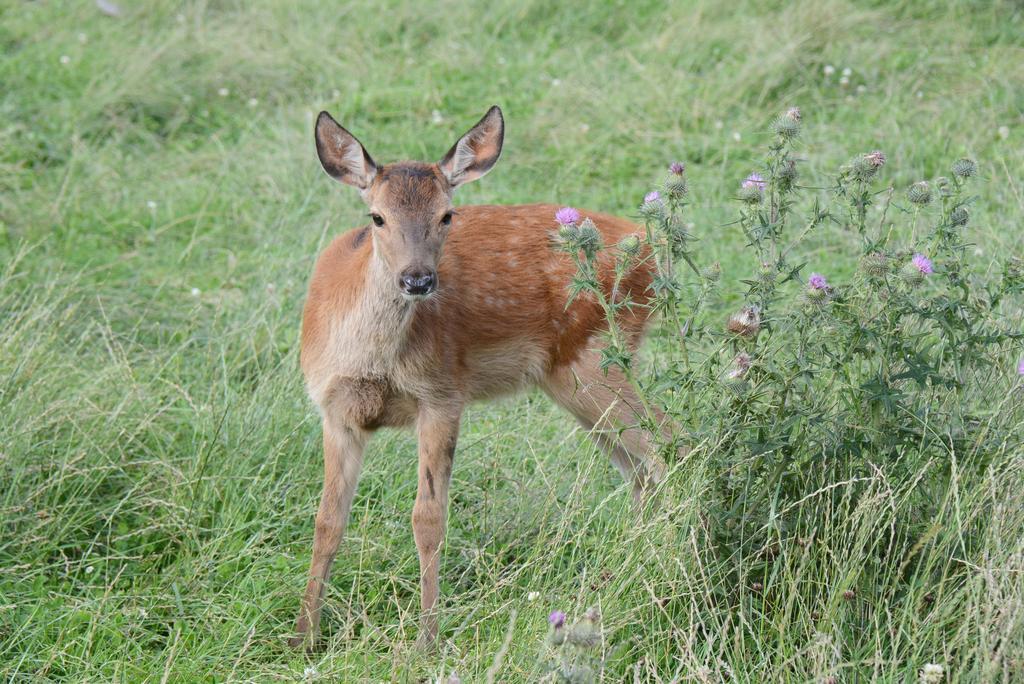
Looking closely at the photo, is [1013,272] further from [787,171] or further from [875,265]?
[787,171]

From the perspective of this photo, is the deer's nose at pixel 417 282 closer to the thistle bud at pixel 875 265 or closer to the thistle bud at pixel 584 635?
the thistle bud at pixel 875 265

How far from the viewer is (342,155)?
4.53 metres

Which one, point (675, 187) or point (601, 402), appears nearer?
point (675, 187)

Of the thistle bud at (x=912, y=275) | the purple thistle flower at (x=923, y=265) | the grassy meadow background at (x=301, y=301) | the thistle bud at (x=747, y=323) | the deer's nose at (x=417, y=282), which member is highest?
the purple thistle flower at (x=923, y=265)

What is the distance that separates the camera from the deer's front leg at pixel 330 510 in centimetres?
426

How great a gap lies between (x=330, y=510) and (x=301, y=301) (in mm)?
1843

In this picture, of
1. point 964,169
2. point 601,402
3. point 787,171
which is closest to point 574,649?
point 787,171

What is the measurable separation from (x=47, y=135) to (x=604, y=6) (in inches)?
157

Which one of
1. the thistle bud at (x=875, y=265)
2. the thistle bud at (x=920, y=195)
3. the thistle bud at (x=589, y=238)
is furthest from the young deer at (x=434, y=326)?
the thistle bud at (x=920, y=195)

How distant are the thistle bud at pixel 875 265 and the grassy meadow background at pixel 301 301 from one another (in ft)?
1.95

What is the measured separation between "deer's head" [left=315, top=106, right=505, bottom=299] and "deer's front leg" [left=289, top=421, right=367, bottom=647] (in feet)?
2.09

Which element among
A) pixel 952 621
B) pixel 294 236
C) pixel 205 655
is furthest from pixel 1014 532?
pixel 294 236

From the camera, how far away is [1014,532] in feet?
11.5

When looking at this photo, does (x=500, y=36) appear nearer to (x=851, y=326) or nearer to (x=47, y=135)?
(x=47, y=135)
